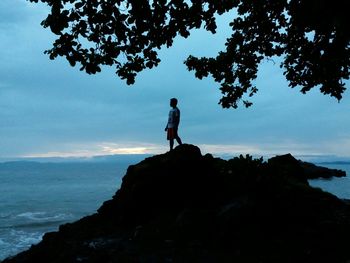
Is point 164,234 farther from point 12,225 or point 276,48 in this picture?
point 12,225

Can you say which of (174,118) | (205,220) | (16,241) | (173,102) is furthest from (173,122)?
(16,241)

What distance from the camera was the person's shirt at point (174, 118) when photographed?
653 inches

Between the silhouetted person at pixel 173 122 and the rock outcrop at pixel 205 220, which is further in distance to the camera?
the silhouetted person at pixel 173 122

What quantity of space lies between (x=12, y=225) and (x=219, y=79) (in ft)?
93.4

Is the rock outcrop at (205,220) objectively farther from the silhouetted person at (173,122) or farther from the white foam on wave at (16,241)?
the white foam on wave at (16,241)

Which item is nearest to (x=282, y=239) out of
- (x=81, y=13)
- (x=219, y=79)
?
(x=219, y=79)

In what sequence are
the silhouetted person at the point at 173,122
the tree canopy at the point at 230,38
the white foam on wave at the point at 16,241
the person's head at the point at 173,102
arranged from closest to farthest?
the tree canopy at the point at 230,38 → the silhouetted person at the point at 173,122 → the person's head at the point at 173,102 → the white foam on wave at the point at 16,241

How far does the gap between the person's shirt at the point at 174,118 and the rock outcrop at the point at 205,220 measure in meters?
1.13

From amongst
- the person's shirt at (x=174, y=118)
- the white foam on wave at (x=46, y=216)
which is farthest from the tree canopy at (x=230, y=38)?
the white foam on wave at (x=46, y=216)

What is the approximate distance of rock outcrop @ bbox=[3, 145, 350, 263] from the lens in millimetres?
11109

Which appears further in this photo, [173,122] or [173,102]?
[173,102]

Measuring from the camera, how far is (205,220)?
12922 mm

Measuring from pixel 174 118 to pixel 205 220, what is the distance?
518cm

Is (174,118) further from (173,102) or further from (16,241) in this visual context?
(16,241)
